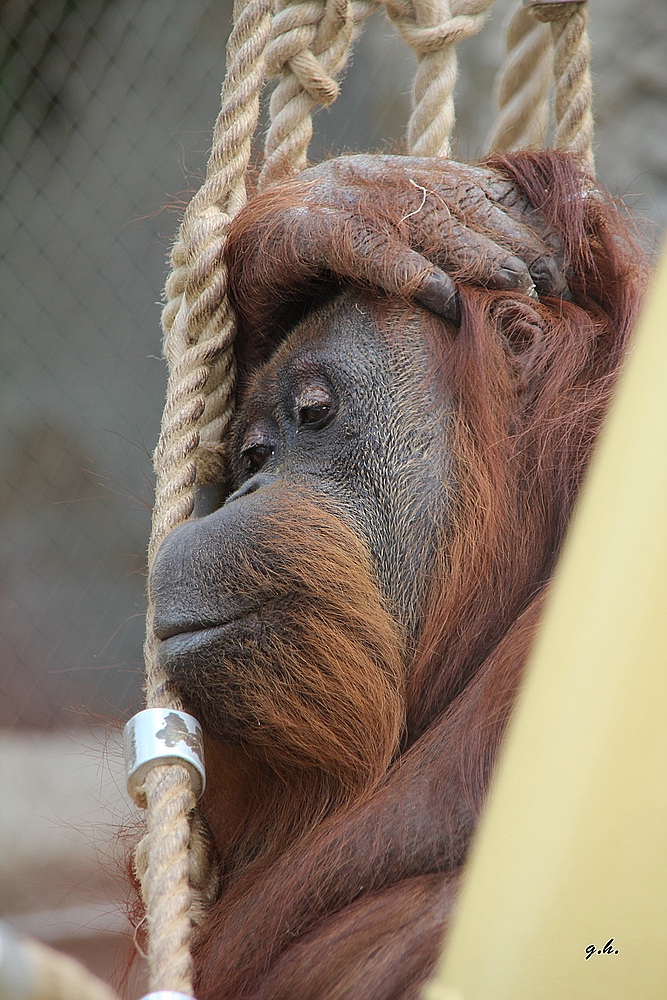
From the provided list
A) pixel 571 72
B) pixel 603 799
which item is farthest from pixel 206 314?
pixel 603 799

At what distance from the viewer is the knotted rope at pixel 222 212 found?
809mm

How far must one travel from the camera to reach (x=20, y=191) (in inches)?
130

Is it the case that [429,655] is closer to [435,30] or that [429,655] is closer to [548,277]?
[548,277]

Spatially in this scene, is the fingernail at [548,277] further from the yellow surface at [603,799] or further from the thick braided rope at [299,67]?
the yellow surface at [603,799]

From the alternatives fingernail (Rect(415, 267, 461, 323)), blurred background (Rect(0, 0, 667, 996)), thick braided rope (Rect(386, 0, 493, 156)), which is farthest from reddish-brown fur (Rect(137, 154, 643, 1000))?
blurred background (Rect(0, 0, 667, 996))

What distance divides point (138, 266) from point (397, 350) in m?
2.38

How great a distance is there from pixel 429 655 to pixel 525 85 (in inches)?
36.7

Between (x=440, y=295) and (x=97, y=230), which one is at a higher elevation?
(x=97, y=230)

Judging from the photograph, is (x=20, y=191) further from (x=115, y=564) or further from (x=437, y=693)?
(x=437, y=693)

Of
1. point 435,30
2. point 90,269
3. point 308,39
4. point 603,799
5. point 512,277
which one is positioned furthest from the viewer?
point 90,269

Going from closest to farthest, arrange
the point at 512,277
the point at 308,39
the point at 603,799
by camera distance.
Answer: the point at 603,799 < the point at 512,277 < the point at 308,39

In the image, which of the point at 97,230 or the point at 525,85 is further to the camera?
the point at 97,230

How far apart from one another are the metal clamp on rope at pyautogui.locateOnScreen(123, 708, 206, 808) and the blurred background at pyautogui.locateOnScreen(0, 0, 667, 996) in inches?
87.4

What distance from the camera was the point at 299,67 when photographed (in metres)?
1.16
